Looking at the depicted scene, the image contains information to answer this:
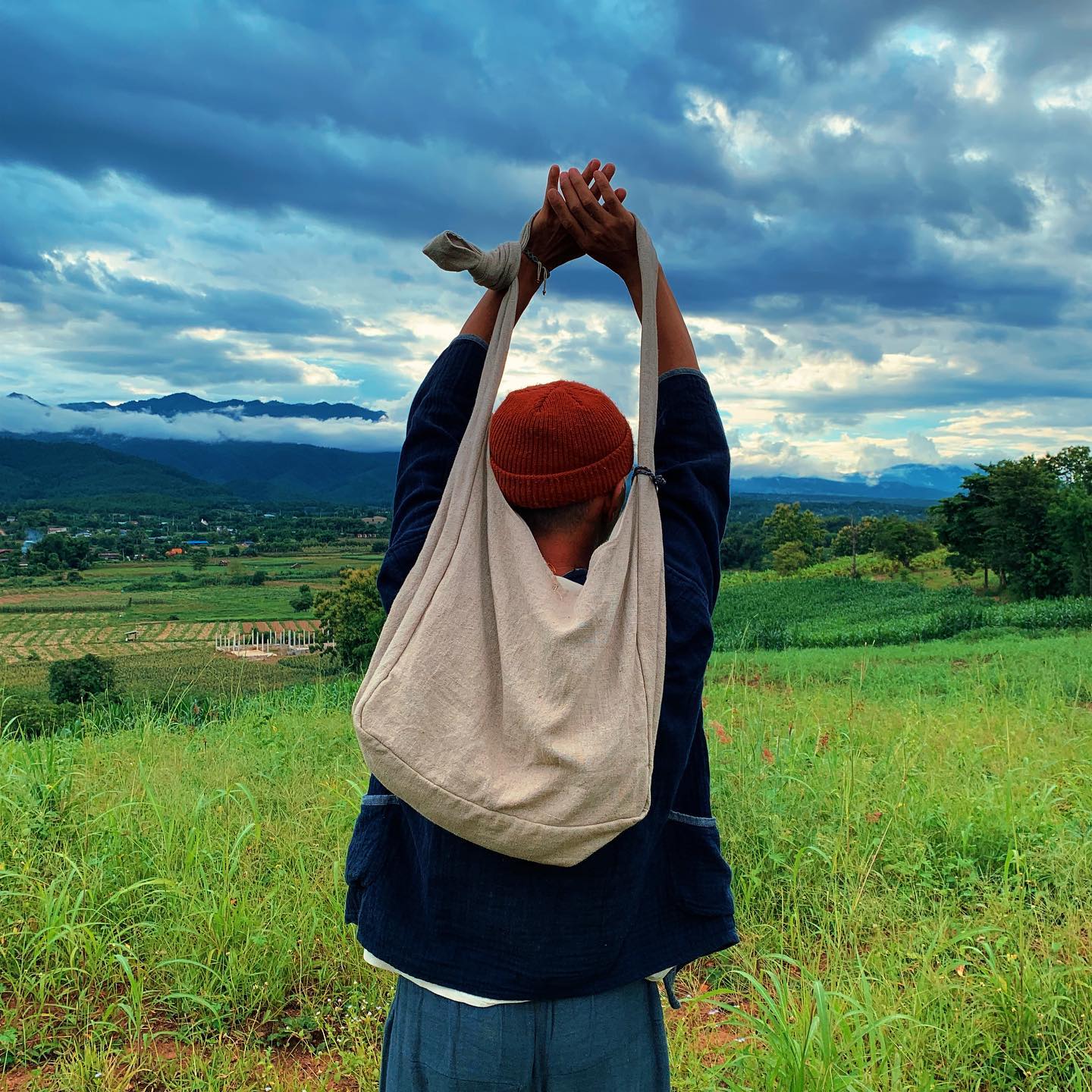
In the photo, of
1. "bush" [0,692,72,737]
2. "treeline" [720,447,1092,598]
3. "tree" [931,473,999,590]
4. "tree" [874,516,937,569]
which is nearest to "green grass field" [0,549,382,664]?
"treeline" [720,447,1092,598]

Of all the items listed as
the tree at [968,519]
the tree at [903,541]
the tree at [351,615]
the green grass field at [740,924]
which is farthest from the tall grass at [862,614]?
the tree at [903,541]

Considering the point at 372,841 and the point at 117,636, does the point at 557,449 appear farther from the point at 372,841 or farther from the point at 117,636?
the point at 117,636

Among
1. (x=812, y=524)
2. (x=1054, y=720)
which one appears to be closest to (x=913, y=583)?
(x=812, y=524)

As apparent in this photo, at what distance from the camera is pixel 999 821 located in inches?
128

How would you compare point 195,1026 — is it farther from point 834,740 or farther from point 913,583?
point 913,583

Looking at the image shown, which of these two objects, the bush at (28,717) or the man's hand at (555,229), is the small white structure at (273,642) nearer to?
the bush at (28,717)

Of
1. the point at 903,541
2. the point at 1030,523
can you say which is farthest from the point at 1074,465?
the point at 903,541

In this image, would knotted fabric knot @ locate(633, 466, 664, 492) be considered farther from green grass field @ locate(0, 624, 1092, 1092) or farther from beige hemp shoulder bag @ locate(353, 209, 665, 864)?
green grass field @ locate(0, 624, 1092, 1092)

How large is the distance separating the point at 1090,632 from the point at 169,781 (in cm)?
1901

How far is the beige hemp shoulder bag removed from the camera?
93 centimetres

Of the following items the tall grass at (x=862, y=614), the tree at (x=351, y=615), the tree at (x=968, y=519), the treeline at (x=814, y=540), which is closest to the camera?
the tall grass at (x=862, y=614)

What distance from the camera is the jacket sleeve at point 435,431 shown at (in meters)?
1.29

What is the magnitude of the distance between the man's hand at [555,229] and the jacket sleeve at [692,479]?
0.27m

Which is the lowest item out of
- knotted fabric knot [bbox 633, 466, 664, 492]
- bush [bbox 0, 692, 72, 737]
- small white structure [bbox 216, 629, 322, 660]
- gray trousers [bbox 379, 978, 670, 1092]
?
small white structure [bbox 216, 629, 322, 660]
